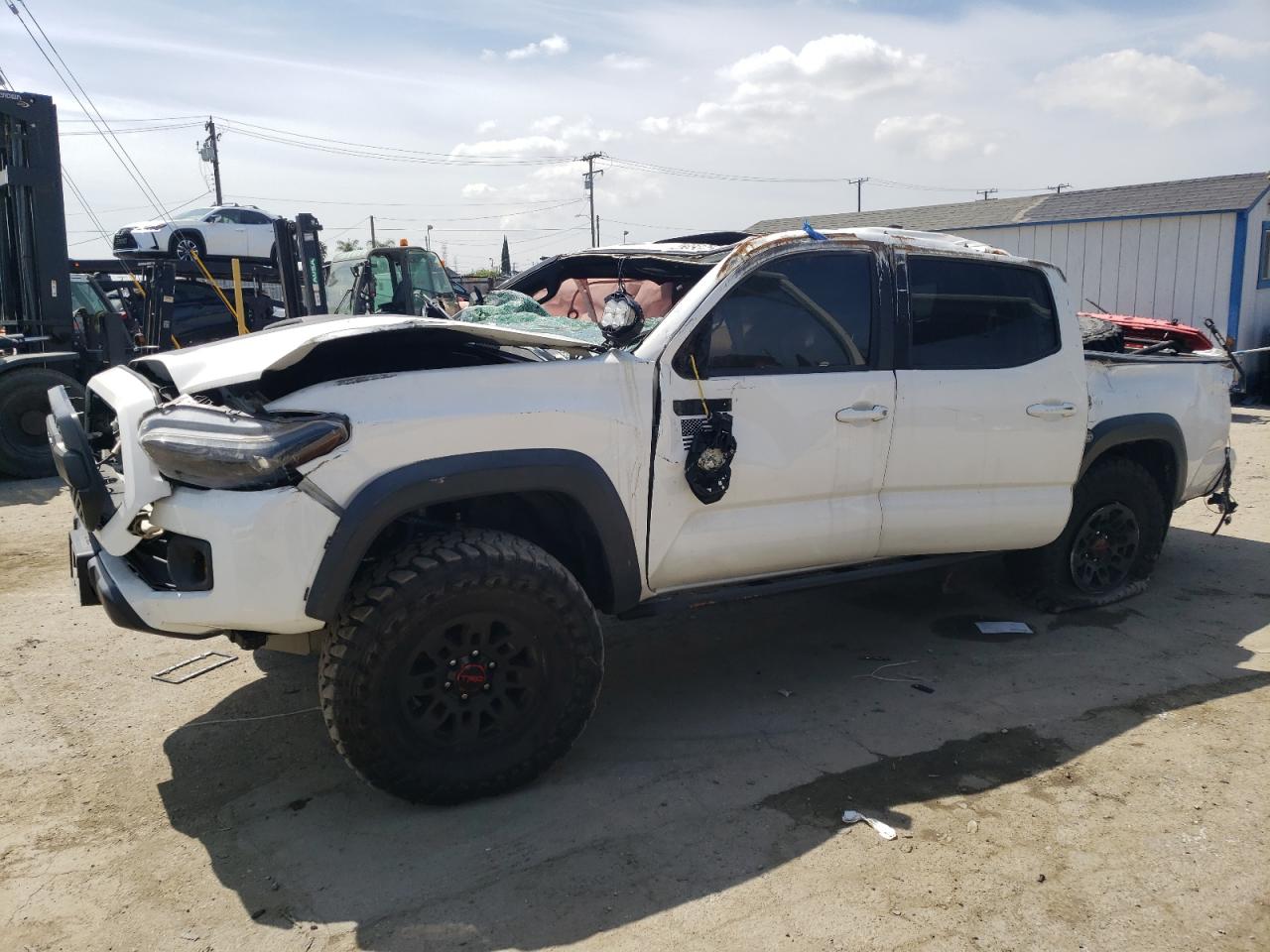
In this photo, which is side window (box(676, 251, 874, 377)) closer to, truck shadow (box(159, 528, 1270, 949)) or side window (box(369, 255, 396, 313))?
truck shadow (box(159, 528, 1270, 949))

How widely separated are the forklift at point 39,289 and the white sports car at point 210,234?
5.25 meters

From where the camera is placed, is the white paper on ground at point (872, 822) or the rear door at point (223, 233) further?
the rear door at point (223, 233)

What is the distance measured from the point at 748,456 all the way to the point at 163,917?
7.93 ft

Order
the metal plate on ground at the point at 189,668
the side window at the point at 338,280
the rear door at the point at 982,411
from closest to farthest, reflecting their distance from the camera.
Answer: the rear door at the point at 982,411
the metal plate on ground at the point at 189,668
the side window at the point at 338,280

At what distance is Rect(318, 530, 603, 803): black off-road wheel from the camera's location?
10.5ft

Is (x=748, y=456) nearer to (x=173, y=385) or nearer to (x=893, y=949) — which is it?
(x=893, y=949)

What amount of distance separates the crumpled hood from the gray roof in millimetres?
11797

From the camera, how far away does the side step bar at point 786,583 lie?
3893 mm

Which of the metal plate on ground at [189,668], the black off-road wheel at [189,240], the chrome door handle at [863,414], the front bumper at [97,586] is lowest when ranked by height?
the metal plate on ground at [189,668]

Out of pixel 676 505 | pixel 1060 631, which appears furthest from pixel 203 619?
pixel 1060 631

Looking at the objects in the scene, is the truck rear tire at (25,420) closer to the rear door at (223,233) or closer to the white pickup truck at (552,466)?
the white pickup truck at (552,466)

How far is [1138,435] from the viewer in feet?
17.3

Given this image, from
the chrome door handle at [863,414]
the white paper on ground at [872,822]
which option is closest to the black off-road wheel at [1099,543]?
the chrome door handle at [863,414]

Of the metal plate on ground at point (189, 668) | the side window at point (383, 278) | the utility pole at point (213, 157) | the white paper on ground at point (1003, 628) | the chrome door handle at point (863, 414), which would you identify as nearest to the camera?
the chrome door handle at point (863, 414)
